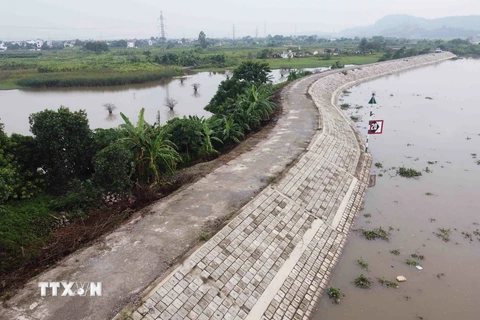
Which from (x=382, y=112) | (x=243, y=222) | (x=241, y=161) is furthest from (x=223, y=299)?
(x=382, y=112)

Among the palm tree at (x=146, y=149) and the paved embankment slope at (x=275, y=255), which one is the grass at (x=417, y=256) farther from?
the palm tree at (x=146, y=149)

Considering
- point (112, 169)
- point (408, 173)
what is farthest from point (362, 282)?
point (408, 173)

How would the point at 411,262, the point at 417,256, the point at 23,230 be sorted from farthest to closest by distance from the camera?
1. the point at 417,256
2. the point at 411,262
3. the point at 23,230

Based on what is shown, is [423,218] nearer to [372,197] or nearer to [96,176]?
[372,197]

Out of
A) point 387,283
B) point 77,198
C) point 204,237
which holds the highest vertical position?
point 77,198

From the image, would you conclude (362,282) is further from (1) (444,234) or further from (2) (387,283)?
(1) (444,234)

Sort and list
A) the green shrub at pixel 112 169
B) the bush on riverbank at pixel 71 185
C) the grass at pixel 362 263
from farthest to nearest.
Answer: the green shrub at pixel 112 169 < the grass at pixel 362 263 < the bush on riverbank at pixel 71 185

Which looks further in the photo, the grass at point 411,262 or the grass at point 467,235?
the grass at point 467,235

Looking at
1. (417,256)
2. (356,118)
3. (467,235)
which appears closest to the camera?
(417,256)

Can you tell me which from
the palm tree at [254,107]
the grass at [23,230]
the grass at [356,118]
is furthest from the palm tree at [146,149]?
the grass at [356,118]
